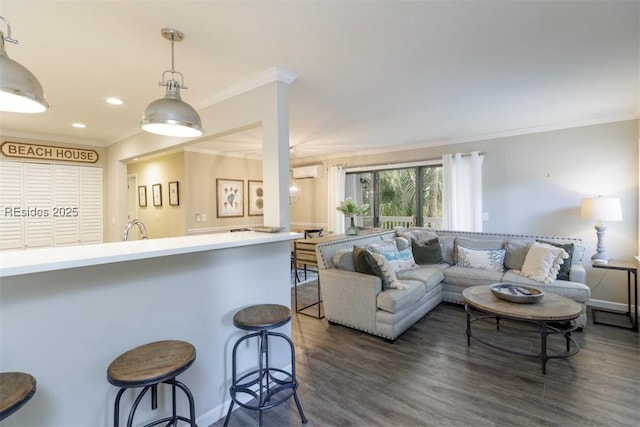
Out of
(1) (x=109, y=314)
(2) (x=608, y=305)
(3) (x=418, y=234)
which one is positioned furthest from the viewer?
(3) (x=418, y=234)

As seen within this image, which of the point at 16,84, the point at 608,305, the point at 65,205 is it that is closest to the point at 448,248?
the point at 608,305

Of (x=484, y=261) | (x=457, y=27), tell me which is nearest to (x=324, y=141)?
(x=484, y=261)

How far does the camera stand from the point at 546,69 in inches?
92.8

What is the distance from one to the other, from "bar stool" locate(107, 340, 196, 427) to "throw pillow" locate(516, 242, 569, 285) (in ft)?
12.0

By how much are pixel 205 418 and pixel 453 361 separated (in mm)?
2018

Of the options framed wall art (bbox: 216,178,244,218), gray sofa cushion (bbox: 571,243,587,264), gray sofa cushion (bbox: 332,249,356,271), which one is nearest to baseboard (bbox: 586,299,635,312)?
gray sofa cushion (bbox: 571,243,587,264)

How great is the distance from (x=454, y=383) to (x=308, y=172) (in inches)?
195

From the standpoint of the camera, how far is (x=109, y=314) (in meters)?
1.58

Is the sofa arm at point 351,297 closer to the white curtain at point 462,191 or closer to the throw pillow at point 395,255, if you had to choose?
the throw pillow at point 395,255

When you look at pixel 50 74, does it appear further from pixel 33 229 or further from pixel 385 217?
pixel 385 217

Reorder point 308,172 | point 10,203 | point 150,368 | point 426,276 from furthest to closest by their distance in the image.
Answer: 1. point 308,172
2. point 10,203
3. point 426,276
4. point 150,368

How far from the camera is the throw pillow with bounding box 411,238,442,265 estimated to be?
434cm

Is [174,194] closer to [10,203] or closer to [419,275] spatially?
[10,203]

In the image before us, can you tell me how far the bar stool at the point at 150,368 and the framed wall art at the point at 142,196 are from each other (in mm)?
5402
